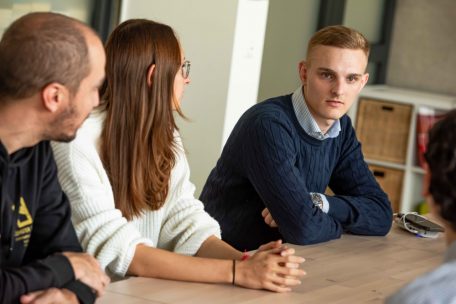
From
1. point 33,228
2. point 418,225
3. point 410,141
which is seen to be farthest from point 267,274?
point 410,141

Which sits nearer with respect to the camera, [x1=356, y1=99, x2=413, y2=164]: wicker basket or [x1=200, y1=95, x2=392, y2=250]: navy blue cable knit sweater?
[x1=200, y1=95, x2=392, y2=250]: navy blue cable knit sweater

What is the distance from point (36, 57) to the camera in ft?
6.37

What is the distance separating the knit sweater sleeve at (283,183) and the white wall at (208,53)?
2088mm

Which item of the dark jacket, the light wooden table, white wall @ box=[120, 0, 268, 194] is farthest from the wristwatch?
white wall @ box=[120, 0, 268, 194]

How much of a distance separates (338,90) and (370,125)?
3208 millimetres

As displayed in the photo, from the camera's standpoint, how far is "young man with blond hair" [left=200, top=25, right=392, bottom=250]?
2982 millimetres

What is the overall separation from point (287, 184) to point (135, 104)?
636 mm

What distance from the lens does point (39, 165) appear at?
2.10 m

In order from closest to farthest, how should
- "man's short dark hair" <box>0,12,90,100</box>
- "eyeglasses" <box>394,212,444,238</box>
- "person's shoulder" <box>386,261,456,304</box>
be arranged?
"person's shoulder" <box>386,261,456,304</box> < "man's short dark hair" <box>0,12,90,100</box> < "eyeglasses" <box>394,212,444,238</box>

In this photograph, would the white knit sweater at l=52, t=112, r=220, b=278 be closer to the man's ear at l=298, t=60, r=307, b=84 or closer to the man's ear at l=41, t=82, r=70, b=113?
the man's ear at l=41, t=82, r=70, b=113

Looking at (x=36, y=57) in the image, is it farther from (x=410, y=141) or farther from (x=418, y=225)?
(x=410, y=141)

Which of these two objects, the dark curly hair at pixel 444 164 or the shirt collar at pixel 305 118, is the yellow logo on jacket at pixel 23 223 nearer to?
the dark curly hair at pixel 444 164

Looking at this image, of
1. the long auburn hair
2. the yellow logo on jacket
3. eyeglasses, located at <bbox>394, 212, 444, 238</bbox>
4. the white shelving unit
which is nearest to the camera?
the yellow logo on jacket

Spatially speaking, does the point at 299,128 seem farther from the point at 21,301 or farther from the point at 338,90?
the point at 21,301
